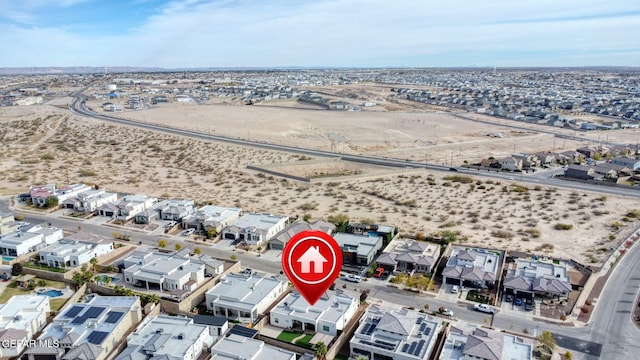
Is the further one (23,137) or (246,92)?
(246,92)

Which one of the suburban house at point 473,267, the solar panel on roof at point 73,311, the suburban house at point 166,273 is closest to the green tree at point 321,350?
the suburban house at point 166,273

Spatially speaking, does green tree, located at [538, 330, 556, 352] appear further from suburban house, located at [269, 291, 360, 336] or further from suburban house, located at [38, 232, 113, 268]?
suburban house, located at [38, 232, 113, 268]

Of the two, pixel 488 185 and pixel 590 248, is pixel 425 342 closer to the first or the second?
pixel 590 248

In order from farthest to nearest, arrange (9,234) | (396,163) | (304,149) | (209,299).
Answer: (304,149)
(396,163)
(9,234)
(209,299)

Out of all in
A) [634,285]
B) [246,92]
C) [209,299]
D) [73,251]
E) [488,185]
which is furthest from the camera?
[246,92]

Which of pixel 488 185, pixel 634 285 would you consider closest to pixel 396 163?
pixel 488 185

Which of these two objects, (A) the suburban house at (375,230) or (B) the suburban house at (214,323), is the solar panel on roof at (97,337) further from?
(A) the suburban house at (375,230)
